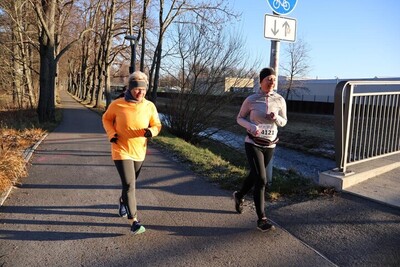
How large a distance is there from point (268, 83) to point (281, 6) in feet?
6.46

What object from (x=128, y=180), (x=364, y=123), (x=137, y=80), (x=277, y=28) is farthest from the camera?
(x=364, y=123)

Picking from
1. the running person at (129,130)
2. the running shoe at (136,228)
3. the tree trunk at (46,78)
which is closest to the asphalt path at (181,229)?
the running shoe at (136,228)

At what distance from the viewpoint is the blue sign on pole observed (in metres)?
5.68

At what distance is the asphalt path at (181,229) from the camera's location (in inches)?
147

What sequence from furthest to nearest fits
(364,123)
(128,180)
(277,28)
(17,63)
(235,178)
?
(17,63)
(235,178)
(364,123)
(277,28)
(128,180)

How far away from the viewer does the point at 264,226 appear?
4.36 m

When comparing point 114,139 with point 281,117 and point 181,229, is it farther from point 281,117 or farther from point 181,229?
point 281,117

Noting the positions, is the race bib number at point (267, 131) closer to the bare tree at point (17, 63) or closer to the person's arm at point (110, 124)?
the person's arm at point (110, 124)

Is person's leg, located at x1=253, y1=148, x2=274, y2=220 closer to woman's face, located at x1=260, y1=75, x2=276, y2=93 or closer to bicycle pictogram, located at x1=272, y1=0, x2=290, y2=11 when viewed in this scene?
woman's face, located at x1=260, y1=75, x2=276, y2=93

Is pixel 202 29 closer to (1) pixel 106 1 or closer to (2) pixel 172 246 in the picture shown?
(2) pixel 172 246

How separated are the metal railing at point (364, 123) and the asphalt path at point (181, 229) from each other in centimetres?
92

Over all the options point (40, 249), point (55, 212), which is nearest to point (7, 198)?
point (55, 212)

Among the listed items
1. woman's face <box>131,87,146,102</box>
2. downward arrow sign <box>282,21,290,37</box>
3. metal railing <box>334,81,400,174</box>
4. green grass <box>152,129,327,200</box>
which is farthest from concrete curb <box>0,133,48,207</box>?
metal railing <box>334,81,400,174</box>

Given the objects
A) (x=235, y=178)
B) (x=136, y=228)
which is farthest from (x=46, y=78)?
(x=136, y=228)
